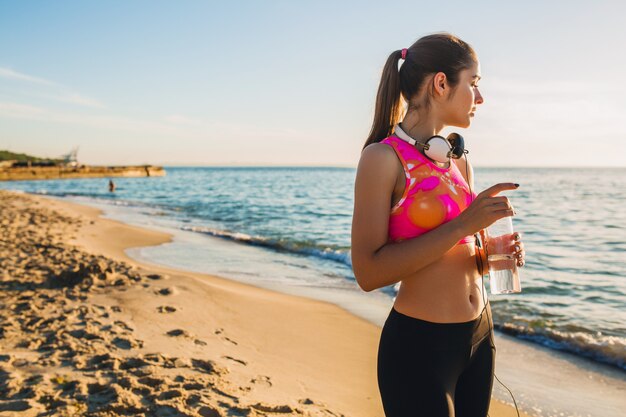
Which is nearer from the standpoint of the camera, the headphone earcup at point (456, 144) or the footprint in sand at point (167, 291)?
the headphone earcup at point (456, 144)

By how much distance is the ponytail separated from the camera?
6.66 feet

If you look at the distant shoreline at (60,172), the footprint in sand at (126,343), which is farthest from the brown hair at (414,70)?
the distant shoreline at (60,172)

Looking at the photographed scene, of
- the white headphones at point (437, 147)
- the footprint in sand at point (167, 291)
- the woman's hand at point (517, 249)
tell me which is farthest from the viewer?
the footprint in sand at point (167, 291)

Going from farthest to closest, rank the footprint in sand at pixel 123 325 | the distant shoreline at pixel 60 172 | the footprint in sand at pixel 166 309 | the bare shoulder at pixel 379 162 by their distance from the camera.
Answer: the distant shoreline at pixel 60 172 < the footprint in sand at pixel 166 309 < the footprint in sand at pixel 123 325 < the bare shoulder at pixel 379 162

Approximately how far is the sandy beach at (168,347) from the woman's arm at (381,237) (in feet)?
8.16

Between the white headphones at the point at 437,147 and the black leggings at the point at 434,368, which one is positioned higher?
the white headphones at the point at 437,147

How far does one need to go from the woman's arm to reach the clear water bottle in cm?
41

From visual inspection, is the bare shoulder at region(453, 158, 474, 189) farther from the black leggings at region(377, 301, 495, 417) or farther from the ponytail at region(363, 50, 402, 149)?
the black leggings at region(377, 301, 495, 417)

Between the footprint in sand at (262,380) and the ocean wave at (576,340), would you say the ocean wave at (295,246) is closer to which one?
the ocean wave at (576,340)

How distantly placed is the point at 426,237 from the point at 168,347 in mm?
4064

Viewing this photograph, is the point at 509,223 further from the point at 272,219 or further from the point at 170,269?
the point at 272,219

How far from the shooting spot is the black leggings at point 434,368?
5.75 ft

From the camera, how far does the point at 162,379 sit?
4156 millimetres

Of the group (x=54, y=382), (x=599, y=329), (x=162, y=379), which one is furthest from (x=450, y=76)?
(x=599, y=329)
